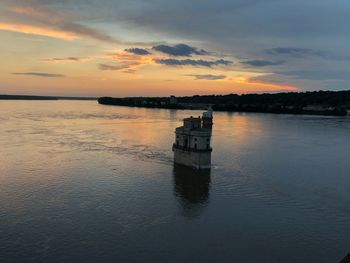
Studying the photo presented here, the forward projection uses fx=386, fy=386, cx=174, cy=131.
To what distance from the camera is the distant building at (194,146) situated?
4812 centimetres

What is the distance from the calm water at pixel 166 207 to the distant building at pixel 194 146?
6.85 ft

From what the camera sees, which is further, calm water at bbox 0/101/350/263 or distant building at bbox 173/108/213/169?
distant building at bbox 173/108/213/169

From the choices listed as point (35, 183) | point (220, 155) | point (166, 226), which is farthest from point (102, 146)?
point (166, 226)

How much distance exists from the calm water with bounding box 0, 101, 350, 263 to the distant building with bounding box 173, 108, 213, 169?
2.09m

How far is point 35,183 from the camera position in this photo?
1531 inches

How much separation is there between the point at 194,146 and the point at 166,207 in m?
16.4

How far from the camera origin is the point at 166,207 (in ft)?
109

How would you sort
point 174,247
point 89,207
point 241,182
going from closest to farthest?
point 174,247, point 89,207, point 241,182

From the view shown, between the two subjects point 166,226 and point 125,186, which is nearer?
point 166,226

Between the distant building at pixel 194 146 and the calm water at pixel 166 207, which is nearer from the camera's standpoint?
the calm water at pixel 166 207

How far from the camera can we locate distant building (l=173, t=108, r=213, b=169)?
4812 cm

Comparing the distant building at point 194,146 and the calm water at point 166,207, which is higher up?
the distant building at point 194,146

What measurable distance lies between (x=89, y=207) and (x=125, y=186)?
24.4ft

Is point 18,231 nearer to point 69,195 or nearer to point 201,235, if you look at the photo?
point 69,195
